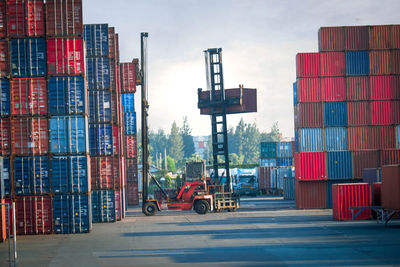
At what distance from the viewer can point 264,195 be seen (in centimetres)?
7294

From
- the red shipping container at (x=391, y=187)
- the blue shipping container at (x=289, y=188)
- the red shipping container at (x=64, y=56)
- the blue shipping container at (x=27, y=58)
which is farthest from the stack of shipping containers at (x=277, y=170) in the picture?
the blue shipping container at (x=27, y=58)

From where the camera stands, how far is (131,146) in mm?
54781

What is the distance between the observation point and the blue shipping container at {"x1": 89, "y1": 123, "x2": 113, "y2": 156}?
35062 mm

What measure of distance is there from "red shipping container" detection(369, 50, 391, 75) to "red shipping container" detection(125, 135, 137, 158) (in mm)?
24619

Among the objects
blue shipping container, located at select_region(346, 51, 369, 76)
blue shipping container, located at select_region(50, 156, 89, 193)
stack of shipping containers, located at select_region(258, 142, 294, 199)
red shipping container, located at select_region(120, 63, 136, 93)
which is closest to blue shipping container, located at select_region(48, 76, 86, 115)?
blue shipping container, located at select_region(50, 156, 89, 193)

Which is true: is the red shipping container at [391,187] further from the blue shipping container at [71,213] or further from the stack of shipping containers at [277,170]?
the stack of shipping containers at [277,170]

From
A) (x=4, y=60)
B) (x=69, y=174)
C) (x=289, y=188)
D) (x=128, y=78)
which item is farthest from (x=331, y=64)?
(x=4, y=60)

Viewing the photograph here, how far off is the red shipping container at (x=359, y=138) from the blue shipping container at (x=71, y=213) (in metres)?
22.2

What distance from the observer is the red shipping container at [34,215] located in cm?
2845

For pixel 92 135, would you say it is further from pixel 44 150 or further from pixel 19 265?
pixel 19 265

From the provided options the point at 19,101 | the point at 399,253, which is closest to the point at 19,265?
the point at 19,101

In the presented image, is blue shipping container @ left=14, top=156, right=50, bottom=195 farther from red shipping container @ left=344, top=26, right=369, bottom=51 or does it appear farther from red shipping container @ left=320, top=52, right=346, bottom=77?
red shipping container @ left=344, top=26, right=369, bottom=51

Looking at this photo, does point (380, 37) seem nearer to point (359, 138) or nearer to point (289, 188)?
point (359, 138)

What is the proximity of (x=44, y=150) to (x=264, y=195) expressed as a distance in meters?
47.9
